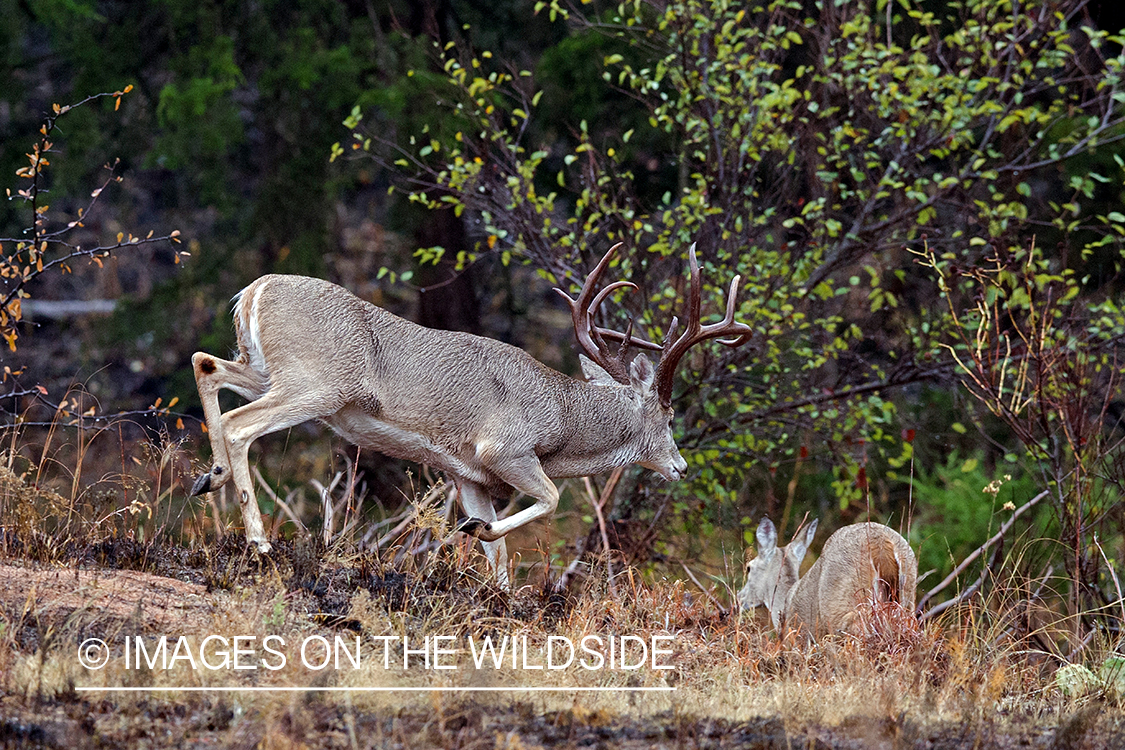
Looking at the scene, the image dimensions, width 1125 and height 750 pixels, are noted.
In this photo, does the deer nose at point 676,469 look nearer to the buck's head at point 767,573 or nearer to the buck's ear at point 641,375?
the buck's ear at point 641,375

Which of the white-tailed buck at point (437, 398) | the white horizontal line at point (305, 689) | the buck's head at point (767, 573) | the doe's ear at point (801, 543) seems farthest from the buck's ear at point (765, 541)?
the white horizontal line at point (305, 689)

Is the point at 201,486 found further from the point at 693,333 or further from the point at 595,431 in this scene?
the point at 693,333

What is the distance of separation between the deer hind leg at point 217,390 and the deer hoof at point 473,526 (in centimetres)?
122

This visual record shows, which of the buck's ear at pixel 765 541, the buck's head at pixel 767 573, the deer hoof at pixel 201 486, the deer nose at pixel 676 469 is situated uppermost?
the deer hoof at pixel 201 486

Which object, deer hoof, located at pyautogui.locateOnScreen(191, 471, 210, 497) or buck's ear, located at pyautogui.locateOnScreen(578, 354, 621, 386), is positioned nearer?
deer hoof, located at pyautogui.locateOnScreen(191, 471, 210, 497)

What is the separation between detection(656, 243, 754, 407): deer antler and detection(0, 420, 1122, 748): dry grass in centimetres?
121

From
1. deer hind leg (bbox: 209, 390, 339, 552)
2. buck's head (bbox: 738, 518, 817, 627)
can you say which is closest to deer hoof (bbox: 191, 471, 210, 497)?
deer hind leg (bbox: 209, 390, 339, 552)

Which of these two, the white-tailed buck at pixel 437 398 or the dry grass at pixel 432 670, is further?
the white-tailed buck at pixel 437 398

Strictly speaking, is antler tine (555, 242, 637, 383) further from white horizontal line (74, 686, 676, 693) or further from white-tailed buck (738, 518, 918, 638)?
white horizontal line (74, 686, 676, 693)

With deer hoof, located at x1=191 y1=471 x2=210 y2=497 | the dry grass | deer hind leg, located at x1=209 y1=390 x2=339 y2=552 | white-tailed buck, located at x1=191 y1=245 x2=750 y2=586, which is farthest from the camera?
white-tailed buck, located at x1=191 y1=245 x2=750 y2=586

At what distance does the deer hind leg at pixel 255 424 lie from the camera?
6.64 metres

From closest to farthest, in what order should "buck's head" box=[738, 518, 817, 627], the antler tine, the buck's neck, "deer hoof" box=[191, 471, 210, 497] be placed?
"deer hoof" box=[191, 471, 210, 497], the buck's neck, the antler tine, "buck's head" box=[738, 518, 817, 627]

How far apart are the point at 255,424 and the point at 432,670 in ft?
5.52

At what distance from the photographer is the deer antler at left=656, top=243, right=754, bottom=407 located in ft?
24.9
